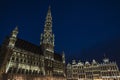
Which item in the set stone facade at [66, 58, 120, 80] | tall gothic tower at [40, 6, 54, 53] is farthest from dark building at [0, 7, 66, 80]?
stone facade at [66, 58, 120, 80]

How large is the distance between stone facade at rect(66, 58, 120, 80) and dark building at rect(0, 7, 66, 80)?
46.7ft

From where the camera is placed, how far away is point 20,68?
53969 mm

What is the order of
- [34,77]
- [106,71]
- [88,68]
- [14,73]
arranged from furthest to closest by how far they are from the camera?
1. [88,68]
2. [106,71]
3. [34,77]
4. [14,73]

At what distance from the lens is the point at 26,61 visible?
189 ft

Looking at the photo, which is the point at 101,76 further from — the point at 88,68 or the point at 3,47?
the point at 3,47

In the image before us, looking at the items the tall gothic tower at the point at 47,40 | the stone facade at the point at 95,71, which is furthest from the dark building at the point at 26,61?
the stone facade at the point at 95,71

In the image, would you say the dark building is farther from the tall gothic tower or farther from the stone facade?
the stone facade

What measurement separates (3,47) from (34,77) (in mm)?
18881

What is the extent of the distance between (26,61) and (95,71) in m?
46.5

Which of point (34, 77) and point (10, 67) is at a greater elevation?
point (10, 67)

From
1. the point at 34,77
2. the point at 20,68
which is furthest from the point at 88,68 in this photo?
the point at 20,68

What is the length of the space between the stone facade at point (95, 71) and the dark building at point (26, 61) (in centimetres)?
1424

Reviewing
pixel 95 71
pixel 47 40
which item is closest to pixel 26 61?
pixel 47 40

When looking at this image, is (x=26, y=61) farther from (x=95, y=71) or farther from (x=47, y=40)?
(x=95, y=71)
